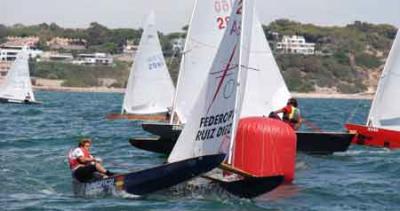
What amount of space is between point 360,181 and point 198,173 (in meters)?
5.90

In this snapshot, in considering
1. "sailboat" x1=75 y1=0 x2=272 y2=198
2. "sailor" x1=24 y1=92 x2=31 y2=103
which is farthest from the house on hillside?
"sailboat" x1=75 y1=0 x2=272 y2=198

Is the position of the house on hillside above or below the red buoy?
below

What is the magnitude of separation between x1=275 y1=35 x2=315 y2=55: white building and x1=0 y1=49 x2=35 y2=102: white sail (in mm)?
104647

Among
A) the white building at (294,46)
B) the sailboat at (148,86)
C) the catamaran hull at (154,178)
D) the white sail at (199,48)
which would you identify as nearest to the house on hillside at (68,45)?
the white building at (294,46)

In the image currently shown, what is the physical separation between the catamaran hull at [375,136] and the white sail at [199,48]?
15.6 feet

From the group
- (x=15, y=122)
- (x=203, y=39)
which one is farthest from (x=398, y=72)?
(x=15, y=122)

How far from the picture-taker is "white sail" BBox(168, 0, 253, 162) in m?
17.0

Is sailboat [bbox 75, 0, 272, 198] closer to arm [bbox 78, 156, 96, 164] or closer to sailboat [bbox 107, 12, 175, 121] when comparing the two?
arm [bbox 78, 156, 96, 164]

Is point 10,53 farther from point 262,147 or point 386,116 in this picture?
point 262,147

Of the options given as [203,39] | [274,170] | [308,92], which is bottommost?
[308,92]

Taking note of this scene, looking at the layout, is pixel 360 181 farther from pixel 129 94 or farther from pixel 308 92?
pixel 308 92

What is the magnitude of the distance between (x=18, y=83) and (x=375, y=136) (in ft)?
Result: 125

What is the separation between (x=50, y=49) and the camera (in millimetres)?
186125

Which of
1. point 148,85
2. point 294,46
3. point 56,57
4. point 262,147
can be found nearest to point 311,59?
point 294,46
